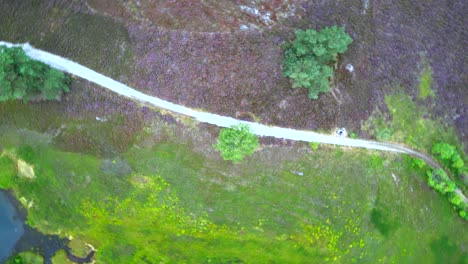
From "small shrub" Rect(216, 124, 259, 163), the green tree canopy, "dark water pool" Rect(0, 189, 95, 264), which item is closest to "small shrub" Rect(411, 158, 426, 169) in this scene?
"small shrub" Rect(216, 124, 259, 163)

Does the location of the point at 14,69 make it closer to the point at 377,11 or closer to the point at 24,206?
the point at 24,206

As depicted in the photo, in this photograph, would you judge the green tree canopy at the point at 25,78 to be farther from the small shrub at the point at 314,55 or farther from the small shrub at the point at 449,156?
the small shrub at the point at 449,156

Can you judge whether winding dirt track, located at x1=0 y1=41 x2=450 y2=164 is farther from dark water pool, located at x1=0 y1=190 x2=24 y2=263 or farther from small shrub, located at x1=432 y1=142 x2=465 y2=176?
dark water pool, located at x1=0 y1=190 x2=24 y2=263

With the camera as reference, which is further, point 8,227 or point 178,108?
point 8,227

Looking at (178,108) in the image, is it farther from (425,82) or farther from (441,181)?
(441,181)

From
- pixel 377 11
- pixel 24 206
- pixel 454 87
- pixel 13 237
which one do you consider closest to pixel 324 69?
pixel 377 11

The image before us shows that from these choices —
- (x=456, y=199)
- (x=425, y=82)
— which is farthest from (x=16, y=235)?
(x=456, y=199)
